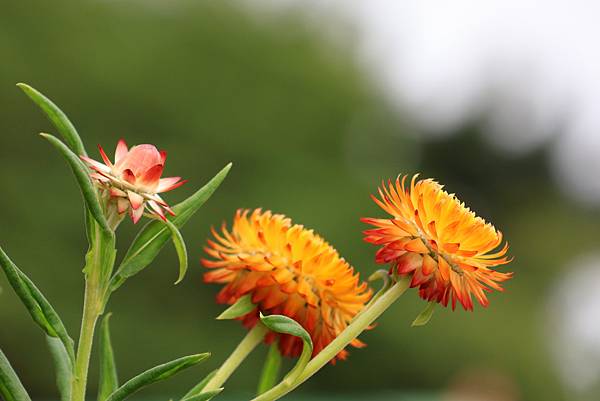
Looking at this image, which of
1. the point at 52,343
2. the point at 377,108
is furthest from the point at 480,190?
the point at 52,343

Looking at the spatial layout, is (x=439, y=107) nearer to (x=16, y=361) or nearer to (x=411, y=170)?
(x=411, y=170)

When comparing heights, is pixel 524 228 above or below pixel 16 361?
above

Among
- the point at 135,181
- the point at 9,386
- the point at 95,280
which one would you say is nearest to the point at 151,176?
the point at 135,181

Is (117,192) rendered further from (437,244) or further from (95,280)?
(437,244)

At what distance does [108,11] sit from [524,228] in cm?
812

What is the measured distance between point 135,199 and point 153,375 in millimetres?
166

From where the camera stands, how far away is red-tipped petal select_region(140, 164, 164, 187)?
0.93 m

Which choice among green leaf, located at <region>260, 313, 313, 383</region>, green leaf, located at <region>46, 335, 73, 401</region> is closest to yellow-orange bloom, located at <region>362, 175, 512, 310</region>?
green leaf, located at <region>260, 313, 313, 383</region>

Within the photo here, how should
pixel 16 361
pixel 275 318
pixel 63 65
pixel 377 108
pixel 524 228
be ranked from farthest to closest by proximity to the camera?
pixel 524 228 → pixel 377 108 → pixel 63 65 → pixel 16 361 → pixel 275 318

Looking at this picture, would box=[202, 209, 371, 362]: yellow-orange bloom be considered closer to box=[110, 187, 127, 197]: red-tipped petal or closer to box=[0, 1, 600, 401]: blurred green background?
box=[110, 187, 127, 197]: red-tipped petal

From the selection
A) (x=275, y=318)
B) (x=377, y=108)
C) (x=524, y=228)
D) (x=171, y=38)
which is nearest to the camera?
(x=275, y=318)

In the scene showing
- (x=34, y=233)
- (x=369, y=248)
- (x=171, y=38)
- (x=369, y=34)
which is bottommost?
(x=34, y=233)

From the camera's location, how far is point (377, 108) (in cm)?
1455

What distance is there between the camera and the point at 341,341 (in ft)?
3.31
